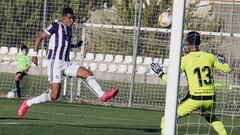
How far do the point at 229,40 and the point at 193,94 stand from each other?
13.0 m

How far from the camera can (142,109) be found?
85.9 feet

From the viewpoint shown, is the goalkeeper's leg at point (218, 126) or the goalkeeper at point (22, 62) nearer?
the goalkeeper's leg at point (218, 126)

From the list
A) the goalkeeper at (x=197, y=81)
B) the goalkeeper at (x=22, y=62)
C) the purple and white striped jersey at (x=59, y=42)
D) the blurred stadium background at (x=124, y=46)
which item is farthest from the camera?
the goalkeeper at (x=22, y=62)

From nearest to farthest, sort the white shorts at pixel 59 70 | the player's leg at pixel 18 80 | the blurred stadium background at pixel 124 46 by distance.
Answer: the white shorts at pixel 59 70, the blurred stadium background at pixel 124 46, the player's leg at pixel 18 80

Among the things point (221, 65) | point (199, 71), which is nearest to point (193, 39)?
point (199, 71)

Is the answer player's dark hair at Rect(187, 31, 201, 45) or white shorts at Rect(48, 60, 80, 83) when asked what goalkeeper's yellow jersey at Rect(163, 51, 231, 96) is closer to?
player's dark hair at Rect(187, 31, 201, 45)

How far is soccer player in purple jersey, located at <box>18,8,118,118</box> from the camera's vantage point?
1769cm

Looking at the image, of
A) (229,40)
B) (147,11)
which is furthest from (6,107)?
(147,11)

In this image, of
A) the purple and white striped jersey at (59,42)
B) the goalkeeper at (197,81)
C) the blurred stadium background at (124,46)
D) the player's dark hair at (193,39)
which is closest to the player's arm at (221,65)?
the goalkeeper at (197,81)

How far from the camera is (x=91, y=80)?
699 inches

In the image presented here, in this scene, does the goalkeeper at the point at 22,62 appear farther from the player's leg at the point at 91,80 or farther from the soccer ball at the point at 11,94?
the player's leg at the point at 91,80

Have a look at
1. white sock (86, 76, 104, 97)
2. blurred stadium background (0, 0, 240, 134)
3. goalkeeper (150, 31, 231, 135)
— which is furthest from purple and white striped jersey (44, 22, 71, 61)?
blurred stadium background (0, 0, 240, 134)

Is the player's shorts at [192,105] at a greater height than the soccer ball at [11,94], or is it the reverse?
the player's shorts at [192,105]

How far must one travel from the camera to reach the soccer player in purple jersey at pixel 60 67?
58.0ft
